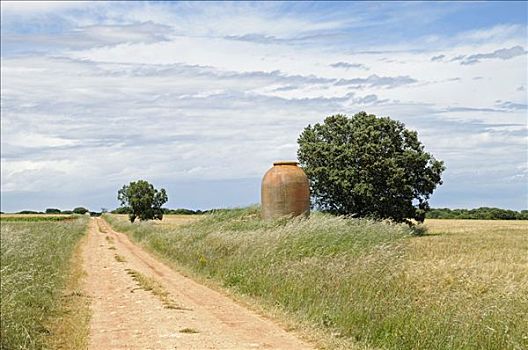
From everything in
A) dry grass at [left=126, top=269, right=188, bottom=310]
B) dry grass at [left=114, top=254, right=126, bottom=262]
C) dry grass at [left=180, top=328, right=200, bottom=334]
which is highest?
dry grass at [left=114, top=254, right=126, bottom=262]

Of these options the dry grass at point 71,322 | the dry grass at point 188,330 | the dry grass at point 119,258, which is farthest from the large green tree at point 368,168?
the dry grass at point 188,330

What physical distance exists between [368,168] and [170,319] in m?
33.9

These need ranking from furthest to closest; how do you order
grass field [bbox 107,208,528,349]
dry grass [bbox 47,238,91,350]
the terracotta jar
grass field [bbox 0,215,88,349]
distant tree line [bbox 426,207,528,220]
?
distant tree line [bbox 426,207,528,220]
the terracotta jar
dry grass [bbox 47,238,91,350]
grass field [bbox 0,215,88,349]
grass field [bbox 107,208,528,349]

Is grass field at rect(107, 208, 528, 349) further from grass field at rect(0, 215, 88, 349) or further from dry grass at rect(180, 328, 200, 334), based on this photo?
grass field at rect(0, 215, 88, 349)

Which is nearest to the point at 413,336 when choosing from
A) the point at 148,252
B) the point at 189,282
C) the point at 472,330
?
the point at 472,330

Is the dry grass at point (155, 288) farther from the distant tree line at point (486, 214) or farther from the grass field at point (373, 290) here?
the distant tree line at point (486, 214)

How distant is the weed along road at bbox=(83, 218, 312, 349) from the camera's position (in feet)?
34.0

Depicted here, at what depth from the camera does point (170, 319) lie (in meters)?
12.3

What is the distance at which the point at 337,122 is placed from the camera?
47.7 m

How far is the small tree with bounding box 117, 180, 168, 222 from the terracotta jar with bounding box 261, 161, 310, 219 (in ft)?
185

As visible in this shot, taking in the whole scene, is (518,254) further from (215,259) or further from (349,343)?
(349,343)

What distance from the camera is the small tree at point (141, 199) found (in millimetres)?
85438

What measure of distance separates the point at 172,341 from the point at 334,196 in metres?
36.4

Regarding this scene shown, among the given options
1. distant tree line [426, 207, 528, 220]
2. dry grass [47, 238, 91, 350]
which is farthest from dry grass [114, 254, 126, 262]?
distant tree line [426, 207, 528, 220]
